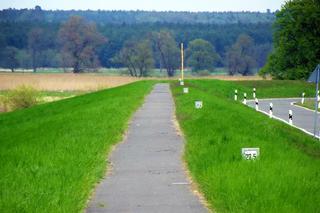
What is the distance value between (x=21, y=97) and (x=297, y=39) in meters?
34.2

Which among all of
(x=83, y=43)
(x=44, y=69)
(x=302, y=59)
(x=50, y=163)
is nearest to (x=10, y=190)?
(x=50, y=163)

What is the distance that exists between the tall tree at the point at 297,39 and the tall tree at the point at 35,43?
10303 centimetres

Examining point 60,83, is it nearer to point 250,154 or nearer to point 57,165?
point 57,165

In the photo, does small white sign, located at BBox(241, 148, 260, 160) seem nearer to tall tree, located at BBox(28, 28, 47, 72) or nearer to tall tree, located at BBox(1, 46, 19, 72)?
tall tree, located at BBox(1, 46, 19, 72)

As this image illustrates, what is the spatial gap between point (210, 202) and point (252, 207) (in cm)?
103

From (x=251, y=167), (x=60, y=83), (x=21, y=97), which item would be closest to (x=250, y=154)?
(x=251, y=167)

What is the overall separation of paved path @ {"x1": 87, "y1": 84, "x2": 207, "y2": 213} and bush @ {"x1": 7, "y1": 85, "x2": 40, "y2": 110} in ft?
99.0

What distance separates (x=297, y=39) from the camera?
234ft

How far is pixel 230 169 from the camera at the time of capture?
11297 millimetres

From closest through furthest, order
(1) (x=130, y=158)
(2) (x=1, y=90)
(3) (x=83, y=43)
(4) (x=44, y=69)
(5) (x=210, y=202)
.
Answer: (5) (x=210, y=202), (1) (x=130, y=158), (2) (x=1, y=90), (3) (x=83, y=43), (4) (x=44, y=69)

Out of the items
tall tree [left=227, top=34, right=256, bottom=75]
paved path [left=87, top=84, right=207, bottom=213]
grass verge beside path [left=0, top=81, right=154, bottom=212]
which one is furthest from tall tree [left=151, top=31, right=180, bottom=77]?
paved path [left=87, top=84, right=207, bottom=213]

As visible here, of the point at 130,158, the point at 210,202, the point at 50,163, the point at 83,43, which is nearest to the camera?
the point at 210,202

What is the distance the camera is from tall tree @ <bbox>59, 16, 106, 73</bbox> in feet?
424

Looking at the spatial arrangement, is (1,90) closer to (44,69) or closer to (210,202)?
(210,202)
